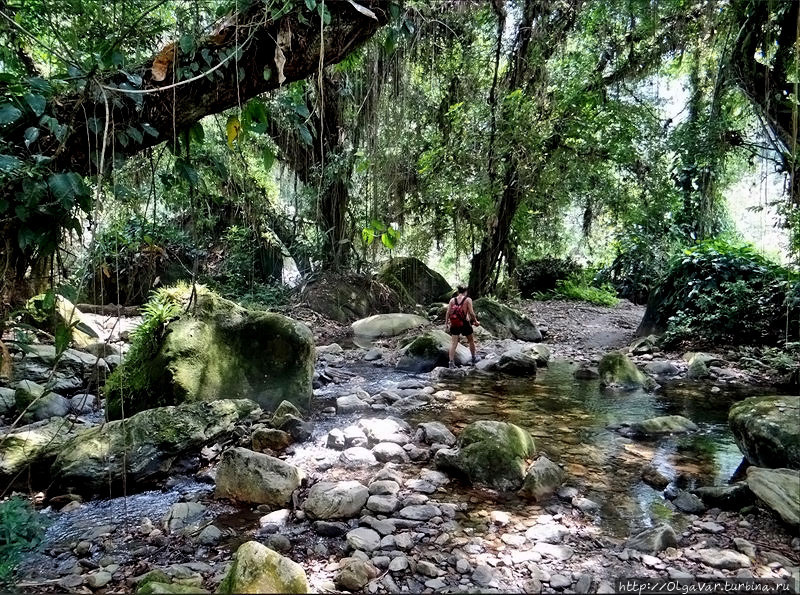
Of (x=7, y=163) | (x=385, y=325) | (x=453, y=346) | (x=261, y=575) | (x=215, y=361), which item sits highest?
(x=7, y=163)

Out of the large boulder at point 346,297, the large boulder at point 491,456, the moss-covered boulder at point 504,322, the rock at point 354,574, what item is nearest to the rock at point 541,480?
the large boulder at point 491,456

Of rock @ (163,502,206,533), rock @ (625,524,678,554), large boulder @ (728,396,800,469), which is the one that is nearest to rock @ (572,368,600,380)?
large boulder @ (728,396,800,469)

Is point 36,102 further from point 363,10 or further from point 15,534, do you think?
point 15,534

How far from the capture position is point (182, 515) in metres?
3.08

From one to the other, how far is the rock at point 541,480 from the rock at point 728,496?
92 centimetres

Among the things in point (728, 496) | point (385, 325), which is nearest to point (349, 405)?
point (728, 496)

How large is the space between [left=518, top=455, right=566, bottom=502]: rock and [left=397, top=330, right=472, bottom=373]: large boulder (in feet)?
14.3

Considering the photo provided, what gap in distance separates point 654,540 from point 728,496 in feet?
2.83

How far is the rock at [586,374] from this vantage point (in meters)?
7.27

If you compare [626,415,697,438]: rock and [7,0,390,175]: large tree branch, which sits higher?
[7,0,390,175]: large tree branch

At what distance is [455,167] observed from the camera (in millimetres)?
10539

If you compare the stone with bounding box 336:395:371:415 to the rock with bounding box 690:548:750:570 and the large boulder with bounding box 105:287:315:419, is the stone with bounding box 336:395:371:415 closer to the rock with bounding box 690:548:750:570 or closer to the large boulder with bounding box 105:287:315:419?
the large boulder with bounding box 105:287:315:419

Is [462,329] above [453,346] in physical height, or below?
above

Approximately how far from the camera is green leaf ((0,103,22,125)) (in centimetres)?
230
